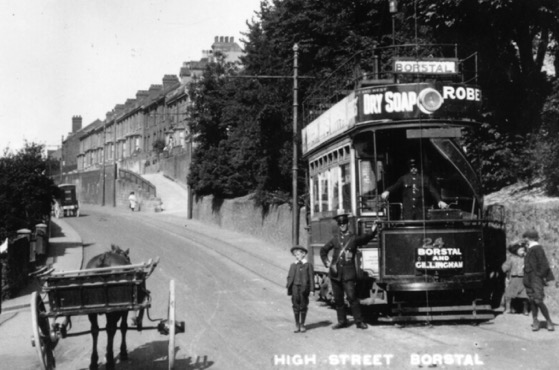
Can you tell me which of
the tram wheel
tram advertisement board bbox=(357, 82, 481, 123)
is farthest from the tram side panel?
the tram wheel

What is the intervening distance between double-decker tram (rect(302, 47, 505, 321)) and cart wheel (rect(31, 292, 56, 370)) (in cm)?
553

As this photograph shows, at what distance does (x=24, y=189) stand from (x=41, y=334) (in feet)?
53.0

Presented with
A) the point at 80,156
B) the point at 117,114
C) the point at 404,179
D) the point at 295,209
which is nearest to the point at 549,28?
the point at 404,179

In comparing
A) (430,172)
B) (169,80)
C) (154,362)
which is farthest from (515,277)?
(169,80)

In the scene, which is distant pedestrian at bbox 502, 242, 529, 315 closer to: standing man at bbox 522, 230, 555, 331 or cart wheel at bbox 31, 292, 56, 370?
standing man at bbox 522, 230, 555, 331

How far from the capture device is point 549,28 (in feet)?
58.6

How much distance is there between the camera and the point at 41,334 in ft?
27.5

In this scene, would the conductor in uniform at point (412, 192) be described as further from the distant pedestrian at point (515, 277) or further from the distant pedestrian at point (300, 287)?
the distant pedestrian at point (300, 287)

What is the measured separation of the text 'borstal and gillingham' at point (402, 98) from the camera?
11.7 m

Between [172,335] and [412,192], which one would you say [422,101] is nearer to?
[412,192]

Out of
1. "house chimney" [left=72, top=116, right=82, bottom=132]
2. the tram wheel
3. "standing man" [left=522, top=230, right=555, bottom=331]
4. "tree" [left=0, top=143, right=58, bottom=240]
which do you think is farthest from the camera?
"house chimney" [left=72, top=116, right=82, bottom=132]

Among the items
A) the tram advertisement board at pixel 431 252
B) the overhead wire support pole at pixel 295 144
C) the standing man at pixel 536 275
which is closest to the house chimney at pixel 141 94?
the overhead wire support pole at pixel 295 144

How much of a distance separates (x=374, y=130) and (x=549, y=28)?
8.66 m

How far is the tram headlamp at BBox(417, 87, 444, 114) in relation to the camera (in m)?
11.6
